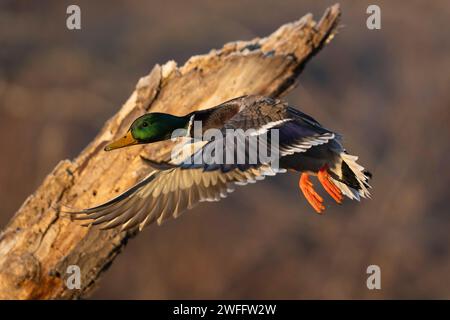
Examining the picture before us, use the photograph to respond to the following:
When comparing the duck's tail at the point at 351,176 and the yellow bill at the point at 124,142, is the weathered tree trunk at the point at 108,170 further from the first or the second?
the duck's tail at the point at 351,176

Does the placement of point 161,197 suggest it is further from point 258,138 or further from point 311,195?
point 311,195

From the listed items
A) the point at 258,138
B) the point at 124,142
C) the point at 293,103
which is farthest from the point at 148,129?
the point at 293,103

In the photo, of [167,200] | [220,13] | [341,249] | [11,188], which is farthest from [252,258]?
[167,200]

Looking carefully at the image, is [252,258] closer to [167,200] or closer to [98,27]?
[98,27]

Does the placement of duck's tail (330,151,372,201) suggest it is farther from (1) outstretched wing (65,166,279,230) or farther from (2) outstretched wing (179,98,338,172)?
(1) outstretched wing (65,166,279,230)

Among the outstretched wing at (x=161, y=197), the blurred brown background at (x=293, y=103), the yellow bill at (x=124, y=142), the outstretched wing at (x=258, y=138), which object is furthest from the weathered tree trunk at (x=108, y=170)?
the blurred brown background at (x=293, y=103)

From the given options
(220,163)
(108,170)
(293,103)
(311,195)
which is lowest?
(220,163)

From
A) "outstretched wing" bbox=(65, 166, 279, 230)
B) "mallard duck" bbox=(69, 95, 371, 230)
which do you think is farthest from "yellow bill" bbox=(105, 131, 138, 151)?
"outstretched wing" bbox=(65, 166, 279, 230)
